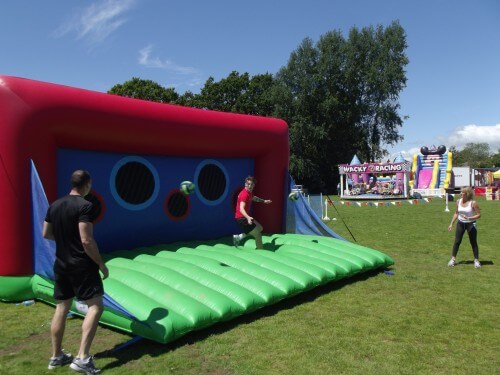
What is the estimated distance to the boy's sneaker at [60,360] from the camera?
12.0ft

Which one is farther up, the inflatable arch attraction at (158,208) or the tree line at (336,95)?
the tree line at (336,95)

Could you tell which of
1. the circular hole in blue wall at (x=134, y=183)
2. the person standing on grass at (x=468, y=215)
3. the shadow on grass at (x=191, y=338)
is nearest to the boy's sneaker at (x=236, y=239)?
the circular hole in blue wall at (x=134, y=183)

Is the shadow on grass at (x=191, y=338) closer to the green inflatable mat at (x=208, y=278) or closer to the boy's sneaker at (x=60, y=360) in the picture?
the green inflatable mat at (x=208, y=278)

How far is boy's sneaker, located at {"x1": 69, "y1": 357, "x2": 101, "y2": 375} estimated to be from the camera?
139 inches

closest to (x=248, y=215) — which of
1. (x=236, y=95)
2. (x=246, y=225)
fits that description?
(x=246, y=225)

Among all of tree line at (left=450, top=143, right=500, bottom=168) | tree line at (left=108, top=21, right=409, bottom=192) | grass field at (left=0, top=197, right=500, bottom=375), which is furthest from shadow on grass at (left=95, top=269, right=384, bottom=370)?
tree line at (left=450, top=143, right=500, bottom=168)

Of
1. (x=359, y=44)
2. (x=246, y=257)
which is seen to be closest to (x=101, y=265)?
(x=246, y=257)

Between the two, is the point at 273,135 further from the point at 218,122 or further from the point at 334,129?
the point at 334,129

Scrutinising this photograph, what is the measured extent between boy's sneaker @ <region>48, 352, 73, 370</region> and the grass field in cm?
6

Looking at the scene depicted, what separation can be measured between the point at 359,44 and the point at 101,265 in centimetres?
3909

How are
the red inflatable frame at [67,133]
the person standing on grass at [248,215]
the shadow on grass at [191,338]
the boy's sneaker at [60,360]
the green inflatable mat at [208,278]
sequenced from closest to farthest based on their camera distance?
the boy's sneaker at [60,360], the shadow on grass at [191,338], the green inflatable mat at [208,278], the red inflatable frame at [67,133], the person standing on grass at [248,215]

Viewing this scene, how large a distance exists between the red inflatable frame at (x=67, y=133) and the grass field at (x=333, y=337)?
1180mm

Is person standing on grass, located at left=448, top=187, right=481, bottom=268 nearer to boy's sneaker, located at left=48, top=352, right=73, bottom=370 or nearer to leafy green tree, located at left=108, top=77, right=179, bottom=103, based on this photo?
boy's sneaker, located at left=48, top=352, right=73, bottom=370

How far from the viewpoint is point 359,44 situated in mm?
38719
